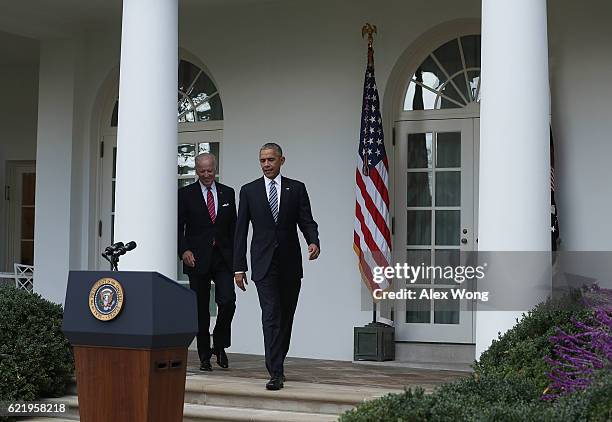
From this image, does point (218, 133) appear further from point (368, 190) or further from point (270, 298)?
point (270, 298)

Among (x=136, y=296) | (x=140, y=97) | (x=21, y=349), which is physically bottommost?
(x=21, y=349)

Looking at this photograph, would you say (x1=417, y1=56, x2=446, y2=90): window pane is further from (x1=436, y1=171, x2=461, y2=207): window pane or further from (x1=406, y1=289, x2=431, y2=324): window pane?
(x1=406, y1=289, x2=431, y2=324): window pane

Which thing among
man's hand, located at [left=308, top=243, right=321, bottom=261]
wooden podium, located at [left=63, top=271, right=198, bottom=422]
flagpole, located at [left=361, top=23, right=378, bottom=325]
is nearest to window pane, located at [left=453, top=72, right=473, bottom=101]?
flagpole, located at [left=361, top=23, right=378, bottom=325]

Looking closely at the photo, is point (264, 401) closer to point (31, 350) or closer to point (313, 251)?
point (313, 251)

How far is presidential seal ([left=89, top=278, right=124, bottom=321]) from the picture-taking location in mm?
6316

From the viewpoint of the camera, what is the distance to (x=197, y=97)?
40.9 ft

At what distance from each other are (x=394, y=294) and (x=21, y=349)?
4.29 m

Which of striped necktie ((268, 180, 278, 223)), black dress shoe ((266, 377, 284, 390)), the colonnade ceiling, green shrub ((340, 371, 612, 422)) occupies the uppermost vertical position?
the colonnade ceiling

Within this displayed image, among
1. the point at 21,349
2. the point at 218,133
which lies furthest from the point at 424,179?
the point at 21,349

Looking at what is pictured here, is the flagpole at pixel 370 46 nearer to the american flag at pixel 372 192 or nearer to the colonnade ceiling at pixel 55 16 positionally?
the american flag at pixel 372 192

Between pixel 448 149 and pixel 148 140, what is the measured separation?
3.64 m

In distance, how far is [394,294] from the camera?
11180 mm

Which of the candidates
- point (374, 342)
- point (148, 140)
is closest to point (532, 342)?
point (148, 140)

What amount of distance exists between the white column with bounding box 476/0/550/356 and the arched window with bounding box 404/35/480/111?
337 cm
